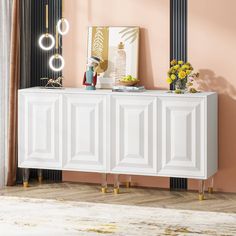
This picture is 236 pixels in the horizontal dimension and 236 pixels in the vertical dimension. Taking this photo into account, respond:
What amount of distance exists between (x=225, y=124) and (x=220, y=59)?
1.87 feet

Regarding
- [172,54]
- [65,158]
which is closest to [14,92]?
[65,158]

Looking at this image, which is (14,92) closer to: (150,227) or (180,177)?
(180,177)

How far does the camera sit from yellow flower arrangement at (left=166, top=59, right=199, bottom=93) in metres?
6.21

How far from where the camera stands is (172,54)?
256 inches

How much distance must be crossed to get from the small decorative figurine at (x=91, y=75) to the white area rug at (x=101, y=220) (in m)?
1.16

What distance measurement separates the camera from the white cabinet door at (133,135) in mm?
6172

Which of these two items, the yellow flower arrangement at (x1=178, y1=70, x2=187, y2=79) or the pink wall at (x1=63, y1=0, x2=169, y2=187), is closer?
the yellow flower arrangement at (x1=178, y1=70, x2=187, y2=79)

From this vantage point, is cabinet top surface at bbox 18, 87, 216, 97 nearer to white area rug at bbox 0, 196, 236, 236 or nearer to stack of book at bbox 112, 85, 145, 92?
stack of book at bbox 112, 85, 145, 92

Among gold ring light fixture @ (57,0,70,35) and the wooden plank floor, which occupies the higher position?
gold ring light fixture @ (57,0,70,35)

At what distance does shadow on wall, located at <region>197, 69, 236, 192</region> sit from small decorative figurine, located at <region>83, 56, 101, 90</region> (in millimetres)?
938

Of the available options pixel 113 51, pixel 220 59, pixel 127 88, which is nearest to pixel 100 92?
pixel 127 88

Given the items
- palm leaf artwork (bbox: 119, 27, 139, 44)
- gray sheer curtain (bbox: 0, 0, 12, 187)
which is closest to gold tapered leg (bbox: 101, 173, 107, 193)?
gray sheer curtain (bbox: 0, 0, 12, 187)

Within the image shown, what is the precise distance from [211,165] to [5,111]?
196 cm

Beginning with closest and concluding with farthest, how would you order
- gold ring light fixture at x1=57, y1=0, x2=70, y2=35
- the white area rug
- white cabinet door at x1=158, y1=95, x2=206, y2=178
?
the white area rug, white cabinet door at x1=158, y1=95, x2=206, y2=178, gold ring light fixture at x1=57, y1=0, x2=70, y2=35
